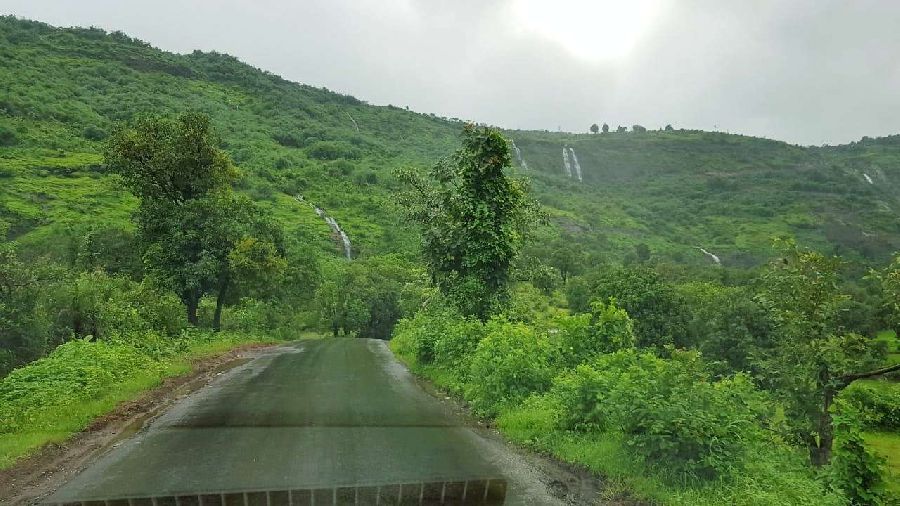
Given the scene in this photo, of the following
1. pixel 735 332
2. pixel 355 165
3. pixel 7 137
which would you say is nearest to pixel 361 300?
pixel 735 332

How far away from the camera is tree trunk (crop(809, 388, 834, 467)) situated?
11.7m

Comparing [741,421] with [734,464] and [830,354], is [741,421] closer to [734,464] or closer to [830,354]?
[734,464]

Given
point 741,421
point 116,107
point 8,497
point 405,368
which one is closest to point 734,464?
point 741,421

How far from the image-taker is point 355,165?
10900cm

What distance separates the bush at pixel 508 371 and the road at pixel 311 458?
716 mm

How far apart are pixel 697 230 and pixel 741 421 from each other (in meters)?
134

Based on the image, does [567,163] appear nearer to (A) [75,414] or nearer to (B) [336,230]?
(B) [336,230]

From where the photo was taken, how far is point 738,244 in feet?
372

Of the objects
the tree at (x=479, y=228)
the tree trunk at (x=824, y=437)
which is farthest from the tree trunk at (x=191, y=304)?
the tree trunk at (x=824, y=437)

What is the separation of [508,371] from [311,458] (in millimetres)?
5163

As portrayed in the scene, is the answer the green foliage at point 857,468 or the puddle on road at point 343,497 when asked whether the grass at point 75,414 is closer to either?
the puddle on road at point 343,497

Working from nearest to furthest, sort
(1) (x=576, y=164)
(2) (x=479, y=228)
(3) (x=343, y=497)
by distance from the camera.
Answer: (3) (x=343, y=497), (2) (x=479, y=228), (1) (x=576, y=164)

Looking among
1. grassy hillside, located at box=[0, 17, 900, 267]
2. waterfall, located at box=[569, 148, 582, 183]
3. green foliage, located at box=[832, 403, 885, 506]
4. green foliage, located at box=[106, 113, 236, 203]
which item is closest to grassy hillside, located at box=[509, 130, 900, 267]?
grassy hillside, located at box=[0, 17, 900, 267]

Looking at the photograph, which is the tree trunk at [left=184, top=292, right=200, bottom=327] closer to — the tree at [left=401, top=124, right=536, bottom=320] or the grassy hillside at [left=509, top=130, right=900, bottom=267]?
the tree at [left=401, top=124, right=536, bottom=320]
